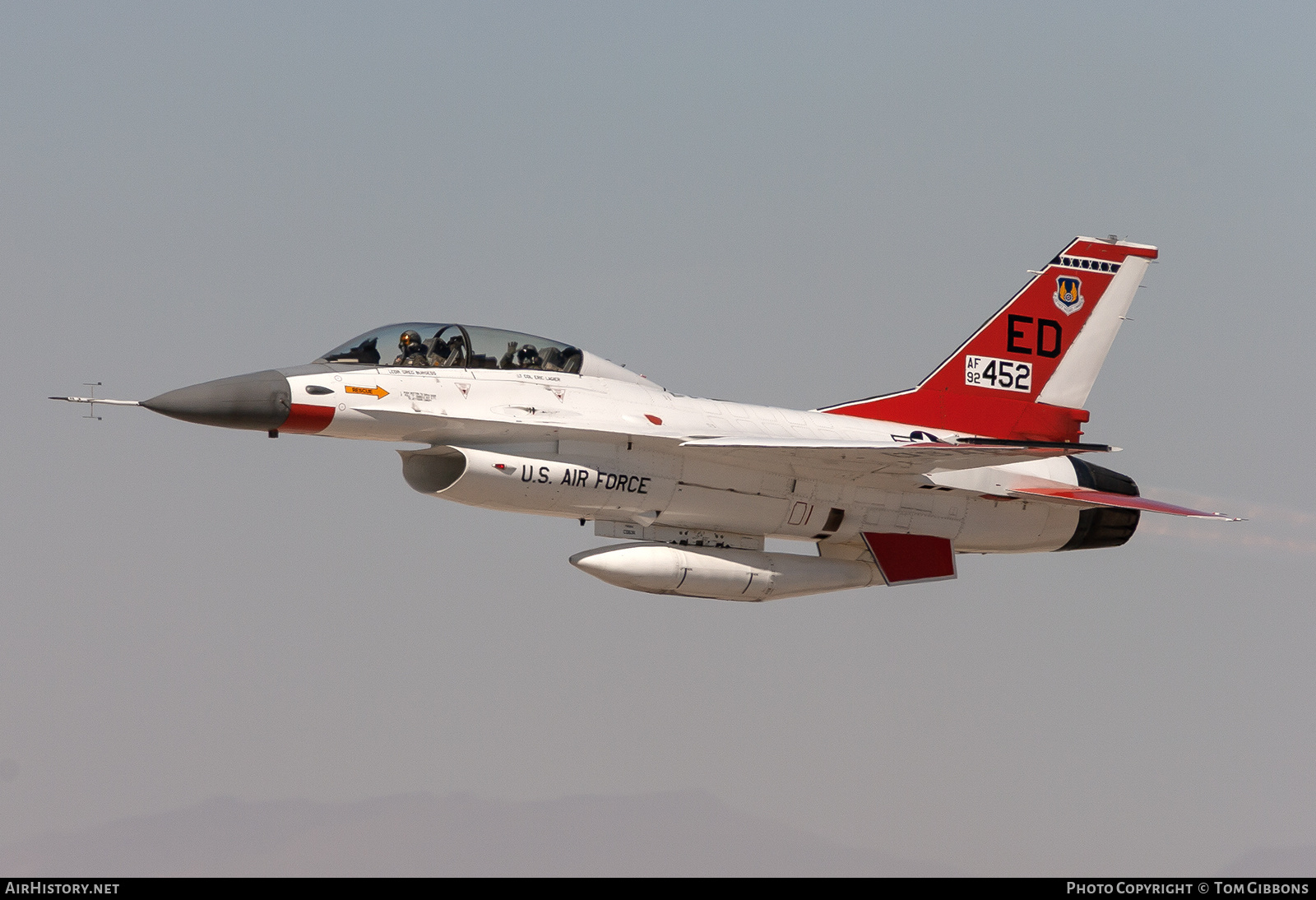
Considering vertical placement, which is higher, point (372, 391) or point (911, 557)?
point (372, 391)

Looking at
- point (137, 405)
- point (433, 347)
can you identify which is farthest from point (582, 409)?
point (137, 405)

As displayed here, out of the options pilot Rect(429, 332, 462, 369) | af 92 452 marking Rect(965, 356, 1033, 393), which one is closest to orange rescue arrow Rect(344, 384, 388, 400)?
pilot Rect(429, 332, 462, 369)

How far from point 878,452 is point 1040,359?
438 cm

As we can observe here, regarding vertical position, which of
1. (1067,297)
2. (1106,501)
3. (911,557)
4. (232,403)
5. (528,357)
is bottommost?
(911,557)

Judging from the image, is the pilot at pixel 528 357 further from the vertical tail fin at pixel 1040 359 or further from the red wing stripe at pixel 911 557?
the red wing stripe at pixel 911 557

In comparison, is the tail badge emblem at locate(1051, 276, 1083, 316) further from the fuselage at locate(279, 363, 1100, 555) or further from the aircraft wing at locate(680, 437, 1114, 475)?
the aircraft wing at locate(680, 437, 1114, 475)

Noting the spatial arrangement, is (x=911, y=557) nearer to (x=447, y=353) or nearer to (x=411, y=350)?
(x=447, y=353)

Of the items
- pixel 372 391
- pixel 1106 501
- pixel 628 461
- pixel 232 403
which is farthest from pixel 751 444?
pixel 232 403

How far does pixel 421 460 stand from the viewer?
2005 cm

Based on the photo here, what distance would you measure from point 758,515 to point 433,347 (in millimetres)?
4586

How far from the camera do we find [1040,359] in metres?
23.7

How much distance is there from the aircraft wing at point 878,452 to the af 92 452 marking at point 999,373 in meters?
2.46

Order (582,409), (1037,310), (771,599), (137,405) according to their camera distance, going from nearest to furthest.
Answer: (137,405) → (582,409) → (771,599) → (1037,310)
